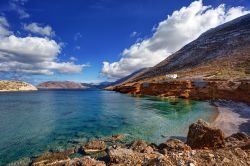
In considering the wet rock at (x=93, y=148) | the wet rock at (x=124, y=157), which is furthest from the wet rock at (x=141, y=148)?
the wet rock at (x=93, y=148)

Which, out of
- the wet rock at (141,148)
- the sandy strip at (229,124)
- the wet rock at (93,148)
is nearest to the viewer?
the wet rock at (141,148)

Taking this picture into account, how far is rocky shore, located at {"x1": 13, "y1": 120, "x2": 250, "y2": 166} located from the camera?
39.5 ft

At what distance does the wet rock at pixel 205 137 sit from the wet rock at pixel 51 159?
11.0 metres

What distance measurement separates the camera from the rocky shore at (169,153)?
39.5ft

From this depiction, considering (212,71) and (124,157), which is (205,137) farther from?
(212,71)

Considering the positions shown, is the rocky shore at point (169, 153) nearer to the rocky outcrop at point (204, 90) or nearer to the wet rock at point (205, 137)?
the wet rock at point (205, 137)

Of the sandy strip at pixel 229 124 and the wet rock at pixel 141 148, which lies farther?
the sandy strip at pixel 229 124

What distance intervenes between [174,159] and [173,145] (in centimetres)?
671

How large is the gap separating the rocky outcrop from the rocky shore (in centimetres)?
4172

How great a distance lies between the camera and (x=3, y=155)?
19922mm

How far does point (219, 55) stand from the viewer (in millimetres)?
134125

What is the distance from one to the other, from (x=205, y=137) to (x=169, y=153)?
6473 mm

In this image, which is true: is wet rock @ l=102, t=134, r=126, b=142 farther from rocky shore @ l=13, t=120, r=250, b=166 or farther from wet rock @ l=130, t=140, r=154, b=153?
wet rock @ l=130, t=140, r=154, b=153

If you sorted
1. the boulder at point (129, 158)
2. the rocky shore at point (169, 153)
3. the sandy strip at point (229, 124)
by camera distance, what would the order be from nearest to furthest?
the boulder at point (129, 158)
the rocky shore at point (169, 153)
the sandy strip at point (229, 124)
